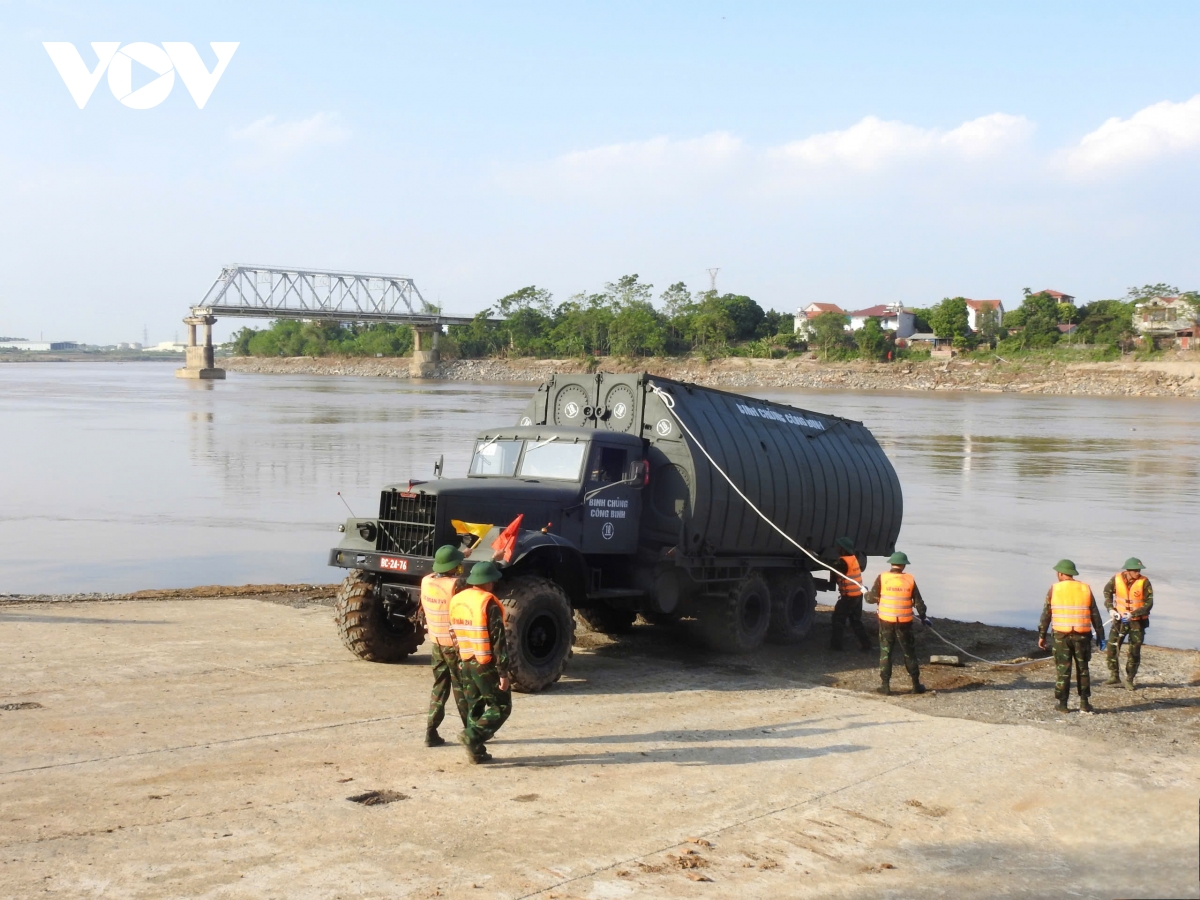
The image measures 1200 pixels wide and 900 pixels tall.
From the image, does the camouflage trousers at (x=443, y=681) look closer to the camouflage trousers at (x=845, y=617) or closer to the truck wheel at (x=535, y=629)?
the truck wheel at (x=535, y=629)

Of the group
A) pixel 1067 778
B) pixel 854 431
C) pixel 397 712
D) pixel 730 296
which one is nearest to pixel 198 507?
pixel 854 431

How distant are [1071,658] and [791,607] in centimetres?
490

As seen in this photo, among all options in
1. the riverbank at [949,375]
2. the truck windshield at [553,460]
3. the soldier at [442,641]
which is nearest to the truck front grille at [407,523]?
the truck windshield at [553,460]

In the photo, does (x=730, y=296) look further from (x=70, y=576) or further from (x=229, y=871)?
(x=229, y=871)

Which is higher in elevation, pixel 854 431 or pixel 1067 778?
pixel 854 431

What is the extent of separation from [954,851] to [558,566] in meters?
6.06

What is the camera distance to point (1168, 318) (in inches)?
5221

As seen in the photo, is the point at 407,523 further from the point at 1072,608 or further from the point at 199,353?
the point at 199,353

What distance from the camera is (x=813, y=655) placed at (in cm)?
1536

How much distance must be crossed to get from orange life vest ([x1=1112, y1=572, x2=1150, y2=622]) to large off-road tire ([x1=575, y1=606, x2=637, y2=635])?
5.88 metres

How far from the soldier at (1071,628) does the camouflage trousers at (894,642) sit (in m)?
1.47

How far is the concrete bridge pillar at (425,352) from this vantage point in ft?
575

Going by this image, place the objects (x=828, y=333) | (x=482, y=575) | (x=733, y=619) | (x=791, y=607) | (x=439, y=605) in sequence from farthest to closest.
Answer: (x=828, y=333) → (x=791, y=607) → (x=733, y=619) → (x=439, y=605) → (x=482, y=575)

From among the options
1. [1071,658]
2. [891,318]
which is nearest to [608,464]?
[1071,658]
